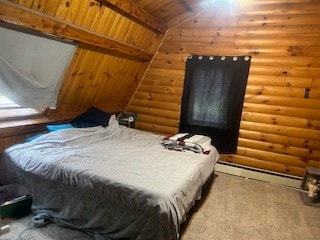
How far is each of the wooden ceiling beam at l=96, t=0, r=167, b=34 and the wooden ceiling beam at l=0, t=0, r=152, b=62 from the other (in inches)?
12.4

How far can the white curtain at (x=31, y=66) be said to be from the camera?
2145 millimetres

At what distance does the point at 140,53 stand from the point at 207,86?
43.0 inches

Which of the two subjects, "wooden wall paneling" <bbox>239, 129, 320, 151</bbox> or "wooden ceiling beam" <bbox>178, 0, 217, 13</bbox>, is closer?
"wooden ceiling beam" <bbox>178, 0, 217, 13</bbox>

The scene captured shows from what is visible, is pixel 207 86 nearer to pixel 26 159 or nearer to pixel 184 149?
pixel 184 149

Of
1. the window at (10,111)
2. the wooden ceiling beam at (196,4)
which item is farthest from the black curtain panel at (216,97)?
the window at (10,111)

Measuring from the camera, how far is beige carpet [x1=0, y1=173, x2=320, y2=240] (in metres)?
2.11

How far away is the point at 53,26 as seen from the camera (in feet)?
7.03

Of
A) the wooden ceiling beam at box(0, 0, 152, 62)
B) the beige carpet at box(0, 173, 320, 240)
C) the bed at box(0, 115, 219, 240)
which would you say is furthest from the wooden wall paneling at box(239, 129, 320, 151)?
the wooden ceiling beam at box(0, 0, 152, 62)

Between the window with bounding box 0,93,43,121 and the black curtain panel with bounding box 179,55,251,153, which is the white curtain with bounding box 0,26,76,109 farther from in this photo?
the black curtain panel with bounding box 179,55,251,153

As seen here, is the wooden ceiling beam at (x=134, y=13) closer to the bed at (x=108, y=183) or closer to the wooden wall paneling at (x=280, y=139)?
the bed at (x=108, y=183)

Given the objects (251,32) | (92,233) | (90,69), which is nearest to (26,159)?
(92,233)

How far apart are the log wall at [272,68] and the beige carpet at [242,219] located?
531 millimetres

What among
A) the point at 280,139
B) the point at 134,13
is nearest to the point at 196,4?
the point at 134,13

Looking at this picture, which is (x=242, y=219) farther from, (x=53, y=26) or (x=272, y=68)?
(x=53, y=26)
